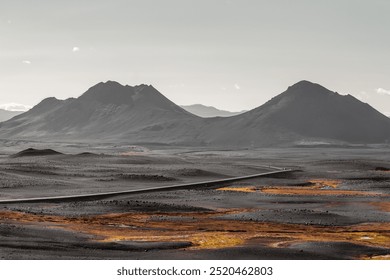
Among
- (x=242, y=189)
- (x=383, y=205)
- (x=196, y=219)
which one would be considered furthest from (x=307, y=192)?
(x=196, y=219)

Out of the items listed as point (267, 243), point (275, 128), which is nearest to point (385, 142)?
point (275, 128)

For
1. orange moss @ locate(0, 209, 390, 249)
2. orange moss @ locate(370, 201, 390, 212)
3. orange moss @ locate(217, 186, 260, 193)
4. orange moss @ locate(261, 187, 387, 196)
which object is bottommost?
orange moss @ locate(0, 209, 390, 249)

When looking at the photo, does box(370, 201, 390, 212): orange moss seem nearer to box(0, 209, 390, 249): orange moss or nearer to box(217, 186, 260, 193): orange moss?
box(0, 209, 390, 249): orange moss

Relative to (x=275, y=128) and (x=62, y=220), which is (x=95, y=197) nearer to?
(x=62, y=220)

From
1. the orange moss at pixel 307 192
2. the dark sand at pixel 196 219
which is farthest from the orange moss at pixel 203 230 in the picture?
the orange moss at pixel 307 192

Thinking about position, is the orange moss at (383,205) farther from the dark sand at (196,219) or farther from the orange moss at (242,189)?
the orange moss at (242,189)

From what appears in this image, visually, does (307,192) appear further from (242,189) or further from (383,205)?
(383,205)

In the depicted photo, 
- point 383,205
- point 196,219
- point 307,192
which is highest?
point 307,192

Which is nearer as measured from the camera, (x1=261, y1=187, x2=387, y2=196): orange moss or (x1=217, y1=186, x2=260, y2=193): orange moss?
(x1=261, y1=187, x2=387, y2=196): orange moss

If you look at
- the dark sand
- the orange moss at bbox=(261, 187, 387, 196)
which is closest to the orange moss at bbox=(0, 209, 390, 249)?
the dark sand
